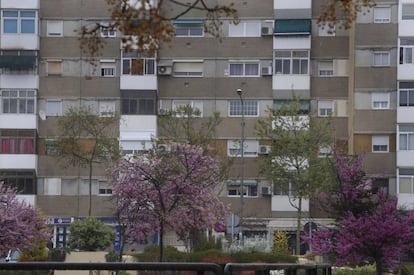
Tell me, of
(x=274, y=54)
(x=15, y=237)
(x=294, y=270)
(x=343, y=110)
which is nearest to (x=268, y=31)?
(x=274, y=54)

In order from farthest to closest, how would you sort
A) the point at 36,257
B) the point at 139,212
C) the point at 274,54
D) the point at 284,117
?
the point at 274,54 < the point at 284,117 < the point at 139,212 < the point at 36,257

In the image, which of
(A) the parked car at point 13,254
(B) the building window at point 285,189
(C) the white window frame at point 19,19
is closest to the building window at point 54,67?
(C) the white window frame at point 19,19

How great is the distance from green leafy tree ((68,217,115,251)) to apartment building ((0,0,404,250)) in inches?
419

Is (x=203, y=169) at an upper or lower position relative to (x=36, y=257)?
upper

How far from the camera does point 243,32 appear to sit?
212 feet

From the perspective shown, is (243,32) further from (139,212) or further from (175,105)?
(139,212)

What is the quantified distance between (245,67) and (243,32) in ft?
7.28

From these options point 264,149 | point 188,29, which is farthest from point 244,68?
point 264,149

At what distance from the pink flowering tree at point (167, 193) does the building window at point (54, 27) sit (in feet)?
56.4

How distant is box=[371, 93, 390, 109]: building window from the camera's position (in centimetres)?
6272

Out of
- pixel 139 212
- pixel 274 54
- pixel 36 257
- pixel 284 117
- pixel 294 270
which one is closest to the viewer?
pixel 294 270

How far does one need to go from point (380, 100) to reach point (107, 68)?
678 inches

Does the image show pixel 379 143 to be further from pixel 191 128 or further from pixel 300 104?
pixel 191 128

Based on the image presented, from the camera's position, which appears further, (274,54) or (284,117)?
(274,54)
